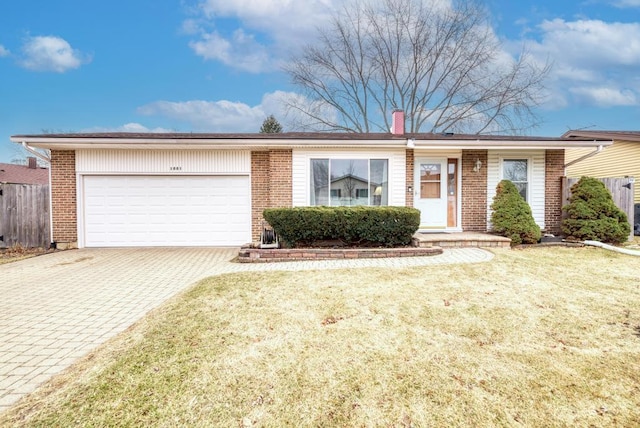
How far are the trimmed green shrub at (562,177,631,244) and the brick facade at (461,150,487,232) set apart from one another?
231cm

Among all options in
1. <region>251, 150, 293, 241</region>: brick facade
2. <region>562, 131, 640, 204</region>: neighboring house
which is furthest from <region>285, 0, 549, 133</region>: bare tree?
<region>251, 150, 293, 241</region>: brick facade

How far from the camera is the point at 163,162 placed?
9336 mm

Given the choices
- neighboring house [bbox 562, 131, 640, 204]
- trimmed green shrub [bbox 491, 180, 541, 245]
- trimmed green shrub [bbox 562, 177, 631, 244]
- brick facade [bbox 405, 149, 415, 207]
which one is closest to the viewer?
trimmed green shrub [bbox 491, 180, 541, 245]

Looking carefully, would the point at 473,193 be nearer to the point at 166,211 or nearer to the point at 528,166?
the point at 528,166

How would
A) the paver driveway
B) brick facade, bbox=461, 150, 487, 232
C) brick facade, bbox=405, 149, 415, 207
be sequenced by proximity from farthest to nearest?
brick facade, bbox=461, 150, 487, 232
brick facade, bbox=405, 149, 415, 207
the paver driveway

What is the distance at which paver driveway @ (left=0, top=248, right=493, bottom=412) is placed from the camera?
2963mm

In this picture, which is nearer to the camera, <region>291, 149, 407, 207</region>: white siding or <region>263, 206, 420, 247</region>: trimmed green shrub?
<region>263, 206, 420, 247</region>: trimmed green shrub

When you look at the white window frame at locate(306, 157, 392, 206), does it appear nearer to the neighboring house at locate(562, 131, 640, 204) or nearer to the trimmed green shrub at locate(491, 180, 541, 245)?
the trimmed green shrub at locate(491, 180, 541, 245)

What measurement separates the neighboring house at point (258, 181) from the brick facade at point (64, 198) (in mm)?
29

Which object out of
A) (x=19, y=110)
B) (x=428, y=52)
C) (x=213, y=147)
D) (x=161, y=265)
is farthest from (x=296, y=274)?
(x=19, y=110)

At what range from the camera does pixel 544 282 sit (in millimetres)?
5289

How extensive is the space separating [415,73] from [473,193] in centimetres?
1590

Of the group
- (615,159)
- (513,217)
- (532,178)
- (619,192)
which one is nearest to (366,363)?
(513,217)

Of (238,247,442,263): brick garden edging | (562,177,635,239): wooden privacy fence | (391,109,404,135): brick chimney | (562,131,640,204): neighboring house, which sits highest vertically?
(391,109,404,135): brick chimney
